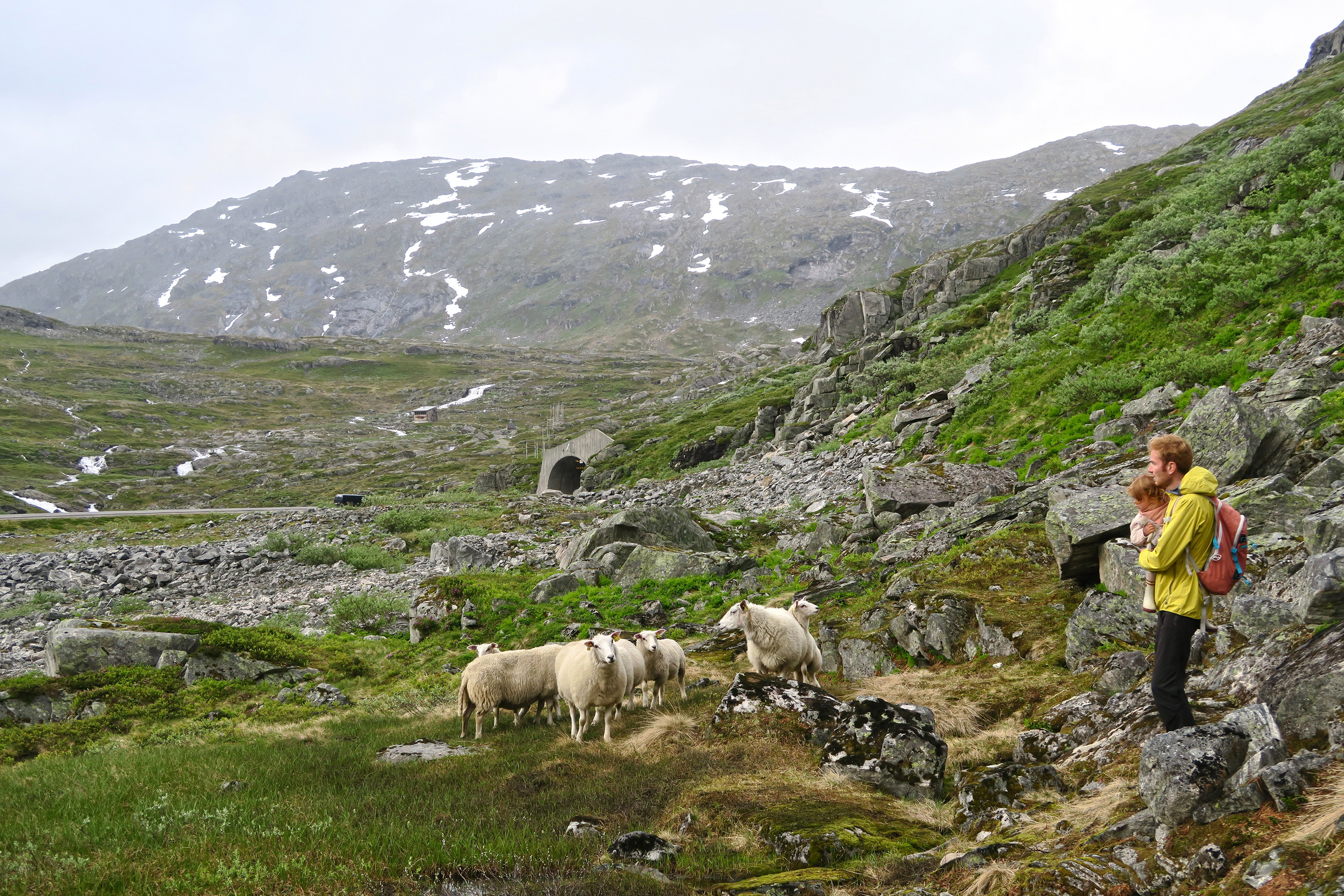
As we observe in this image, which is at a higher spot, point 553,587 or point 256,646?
point 553,587

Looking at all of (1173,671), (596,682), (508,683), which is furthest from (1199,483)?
(508,683)

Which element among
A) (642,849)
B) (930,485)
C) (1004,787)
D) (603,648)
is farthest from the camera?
(930,485)

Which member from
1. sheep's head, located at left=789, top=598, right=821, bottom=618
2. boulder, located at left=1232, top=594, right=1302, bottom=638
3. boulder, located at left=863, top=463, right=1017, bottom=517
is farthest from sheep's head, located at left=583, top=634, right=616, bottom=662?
boulder, located at left=863, top=463, right=1017, bottom=517

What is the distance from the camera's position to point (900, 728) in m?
8.59

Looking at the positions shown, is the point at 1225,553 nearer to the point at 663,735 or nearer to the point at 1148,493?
the point at 1148,493

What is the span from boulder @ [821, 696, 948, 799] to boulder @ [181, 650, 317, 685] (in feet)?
56.4

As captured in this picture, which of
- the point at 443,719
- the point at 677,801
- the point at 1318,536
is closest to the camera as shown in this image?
the point at 1318,536

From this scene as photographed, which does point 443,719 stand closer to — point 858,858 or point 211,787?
point 211,787

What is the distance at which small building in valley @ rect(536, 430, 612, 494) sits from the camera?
69.4 metres

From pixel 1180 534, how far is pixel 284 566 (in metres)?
42.3

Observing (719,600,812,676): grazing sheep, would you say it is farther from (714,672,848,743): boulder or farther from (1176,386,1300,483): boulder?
(1176,386,1300,483): boulder

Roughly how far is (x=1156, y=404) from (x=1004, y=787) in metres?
16.9

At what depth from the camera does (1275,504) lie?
10.2 meters

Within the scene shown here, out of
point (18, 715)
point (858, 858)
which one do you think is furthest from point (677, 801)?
point (18, 715)
